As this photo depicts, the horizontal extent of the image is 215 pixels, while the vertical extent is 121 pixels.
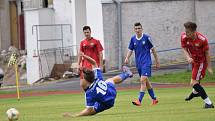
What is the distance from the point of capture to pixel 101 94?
1510 centimetres

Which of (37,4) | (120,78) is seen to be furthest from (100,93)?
(37,4)

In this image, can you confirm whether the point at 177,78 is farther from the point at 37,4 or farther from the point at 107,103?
the point at 37,4

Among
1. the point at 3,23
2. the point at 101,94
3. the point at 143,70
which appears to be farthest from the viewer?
the point at 3,23

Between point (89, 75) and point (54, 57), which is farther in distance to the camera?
point (54, 57)

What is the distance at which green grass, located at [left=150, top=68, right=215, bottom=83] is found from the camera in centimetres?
3416

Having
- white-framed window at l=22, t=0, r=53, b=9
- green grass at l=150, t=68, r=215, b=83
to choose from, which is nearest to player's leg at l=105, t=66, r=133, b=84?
green grass at l=150, t=68, r=215, b=83

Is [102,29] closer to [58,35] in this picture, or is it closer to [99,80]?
[58,35]

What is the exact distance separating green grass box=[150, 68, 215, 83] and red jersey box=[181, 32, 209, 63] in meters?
16.2

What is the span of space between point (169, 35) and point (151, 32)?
1.06 meters

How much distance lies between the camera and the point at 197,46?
1756 cm

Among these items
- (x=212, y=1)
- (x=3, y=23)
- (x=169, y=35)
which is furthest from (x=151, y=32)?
(x=3, y=23)

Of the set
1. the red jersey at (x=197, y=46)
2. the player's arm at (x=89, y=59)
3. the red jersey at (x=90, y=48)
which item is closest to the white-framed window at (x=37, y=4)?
the red jersey at (x=90, y=48)

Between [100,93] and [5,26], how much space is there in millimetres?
48231

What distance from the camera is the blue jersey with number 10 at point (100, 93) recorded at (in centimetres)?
1494
